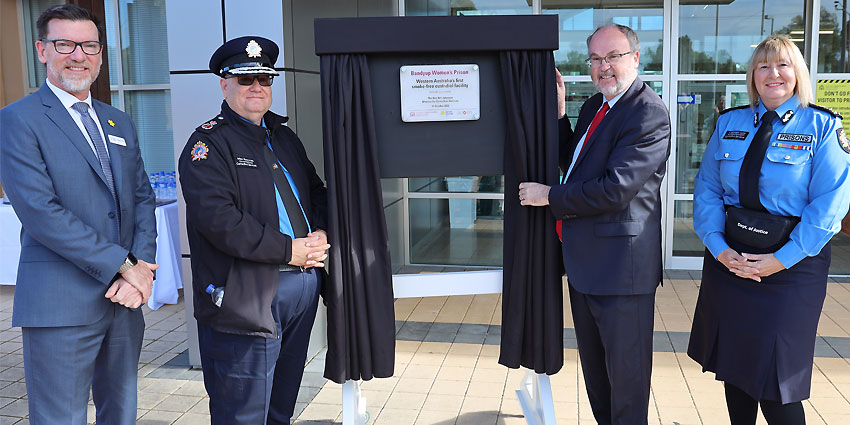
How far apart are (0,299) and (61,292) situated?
4523 mm

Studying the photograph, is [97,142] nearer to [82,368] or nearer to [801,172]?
[82,368]

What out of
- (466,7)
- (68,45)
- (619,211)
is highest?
(466,7)

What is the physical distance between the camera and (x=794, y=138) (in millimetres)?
2336

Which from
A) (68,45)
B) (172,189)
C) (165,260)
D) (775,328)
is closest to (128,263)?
(68,45)

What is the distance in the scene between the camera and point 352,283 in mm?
2654

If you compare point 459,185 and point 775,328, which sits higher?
point 459,185

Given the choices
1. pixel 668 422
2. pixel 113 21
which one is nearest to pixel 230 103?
pixel 668 422

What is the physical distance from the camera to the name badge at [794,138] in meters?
2.32

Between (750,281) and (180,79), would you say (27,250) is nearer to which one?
(180,79)

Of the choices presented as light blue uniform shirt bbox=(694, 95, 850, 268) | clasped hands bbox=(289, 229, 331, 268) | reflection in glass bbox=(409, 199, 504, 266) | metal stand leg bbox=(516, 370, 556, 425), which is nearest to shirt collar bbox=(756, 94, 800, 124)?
light blue uniform shirt bbox=(694, 95, 850, 268)

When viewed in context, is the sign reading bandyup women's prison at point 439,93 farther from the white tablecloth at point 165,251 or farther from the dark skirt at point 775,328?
the white tablecloth at point 165,251

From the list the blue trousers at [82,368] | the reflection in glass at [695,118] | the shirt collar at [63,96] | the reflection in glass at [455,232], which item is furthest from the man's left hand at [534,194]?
the reflection in glass at [695,118]

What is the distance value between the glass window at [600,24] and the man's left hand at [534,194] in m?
4.29

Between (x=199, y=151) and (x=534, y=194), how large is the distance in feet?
4.23
